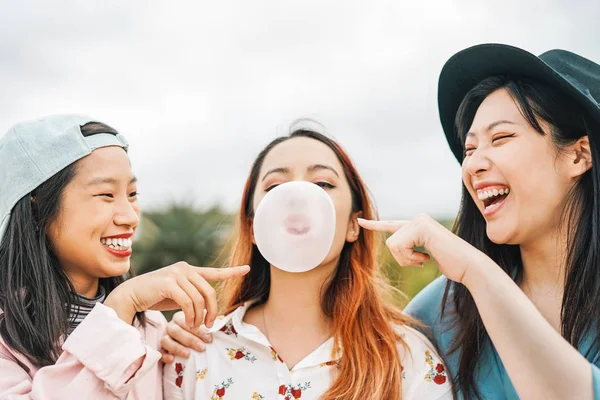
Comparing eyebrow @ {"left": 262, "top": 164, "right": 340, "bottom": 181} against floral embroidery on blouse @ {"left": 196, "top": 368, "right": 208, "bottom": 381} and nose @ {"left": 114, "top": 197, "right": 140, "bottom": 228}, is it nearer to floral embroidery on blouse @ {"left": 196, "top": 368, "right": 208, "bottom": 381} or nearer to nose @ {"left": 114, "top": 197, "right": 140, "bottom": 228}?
nose @ {"left": 114, "top": 197, "right": 140, "bottom": 228}

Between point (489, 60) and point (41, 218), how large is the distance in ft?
6.64

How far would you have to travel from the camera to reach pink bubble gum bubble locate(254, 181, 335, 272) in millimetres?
2338

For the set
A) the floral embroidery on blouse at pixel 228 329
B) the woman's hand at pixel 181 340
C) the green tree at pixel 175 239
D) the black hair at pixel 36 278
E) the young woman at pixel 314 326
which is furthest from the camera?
the green tree at pixel 175 239

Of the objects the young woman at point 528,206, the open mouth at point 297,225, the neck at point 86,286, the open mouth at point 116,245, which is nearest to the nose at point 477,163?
the young woman at point 528,206

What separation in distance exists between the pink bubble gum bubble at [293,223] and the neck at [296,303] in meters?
0.47

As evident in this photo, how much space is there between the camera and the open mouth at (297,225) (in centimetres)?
234

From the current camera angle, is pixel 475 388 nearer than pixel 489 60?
Yes

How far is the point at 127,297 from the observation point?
7.85 ft

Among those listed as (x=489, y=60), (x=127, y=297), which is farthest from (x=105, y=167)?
(x=489, y=60)

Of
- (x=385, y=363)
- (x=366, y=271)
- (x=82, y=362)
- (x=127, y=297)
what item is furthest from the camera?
(x=366, y=271)

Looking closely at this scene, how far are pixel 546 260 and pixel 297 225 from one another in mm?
1112

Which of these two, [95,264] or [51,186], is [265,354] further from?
[51,186]

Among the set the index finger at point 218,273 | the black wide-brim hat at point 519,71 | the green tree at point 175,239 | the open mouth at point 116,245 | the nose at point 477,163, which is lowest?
the index finger at point 218,273

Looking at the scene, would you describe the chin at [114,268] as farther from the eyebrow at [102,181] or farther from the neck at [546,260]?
the neck at [546,260]
